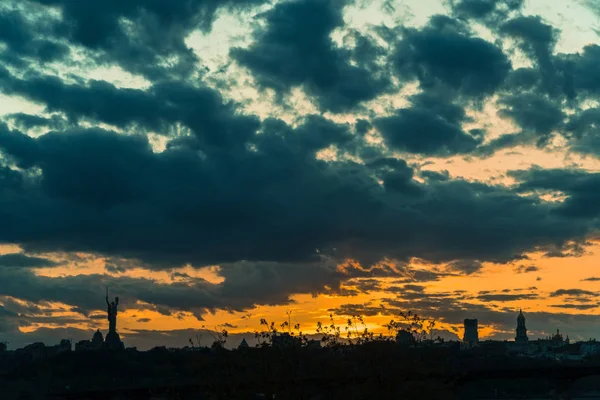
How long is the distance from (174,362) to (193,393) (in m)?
94.7

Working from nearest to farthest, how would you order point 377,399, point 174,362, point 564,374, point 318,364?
point 377,399
point 318,364
point 564,374
point 174,362

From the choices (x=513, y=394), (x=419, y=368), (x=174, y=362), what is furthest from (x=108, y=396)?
(x=513, y=394)

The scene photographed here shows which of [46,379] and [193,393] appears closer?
[193,393]

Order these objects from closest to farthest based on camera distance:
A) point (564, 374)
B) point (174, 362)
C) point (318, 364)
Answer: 1. point (318, 364)
2. point (564, 374)
3. point (174, 362)

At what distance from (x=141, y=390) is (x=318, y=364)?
14.1m

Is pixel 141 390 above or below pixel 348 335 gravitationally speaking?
below

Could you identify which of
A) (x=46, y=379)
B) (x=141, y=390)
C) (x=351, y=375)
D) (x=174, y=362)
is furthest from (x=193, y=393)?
(x=46, y=379)

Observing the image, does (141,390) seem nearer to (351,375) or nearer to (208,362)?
(208,362)

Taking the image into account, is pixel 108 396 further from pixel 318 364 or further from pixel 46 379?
pixel 46 379

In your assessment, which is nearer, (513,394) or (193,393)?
(193,393)

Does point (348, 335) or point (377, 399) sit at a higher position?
point (348, 335)

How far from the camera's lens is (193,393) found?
214 feet

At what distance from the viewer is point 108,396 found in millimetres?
59281

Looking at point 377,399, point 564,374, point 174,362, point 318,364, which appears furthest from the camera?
point 174,362
